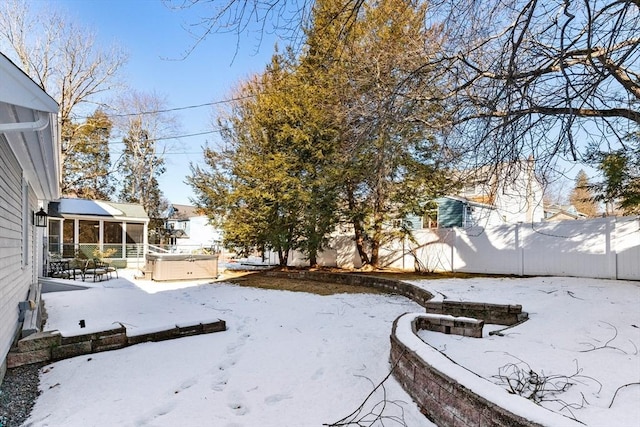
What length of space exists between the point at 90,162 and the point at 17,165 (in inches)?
823

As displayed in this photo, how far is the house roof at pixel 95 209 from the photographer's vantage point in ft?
50.2

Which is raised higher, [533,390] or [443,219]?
[443,219]

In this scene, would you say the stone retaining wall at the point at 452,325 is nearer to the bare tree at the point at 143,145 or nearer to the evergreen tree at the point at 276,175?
the evergreen tree at the point at 276,175

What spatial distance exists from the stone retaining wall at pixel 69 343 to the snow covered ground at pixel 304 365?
0.46ft

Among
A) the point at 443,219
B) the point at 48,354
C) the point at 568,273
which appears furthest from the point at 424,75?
the point at 443,219

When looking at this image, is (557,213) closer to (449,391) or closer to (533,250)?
(533,250)

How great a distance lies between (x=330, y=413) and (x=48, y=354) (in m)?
3.46

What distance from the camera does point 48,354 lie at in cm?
418

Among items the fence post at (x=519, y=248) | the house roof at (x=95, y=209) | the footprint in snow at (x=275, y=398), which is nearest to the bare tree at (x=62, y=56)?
the house roof at (x=95, y=209)

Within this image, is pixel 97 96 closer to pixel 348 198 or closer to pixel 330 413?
pixel 348 198

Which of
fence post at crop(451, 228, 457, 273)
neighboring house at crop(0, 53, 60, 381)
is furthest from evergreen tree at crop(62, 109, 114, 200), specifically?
fence post at crop(451, 228, 457, 273)

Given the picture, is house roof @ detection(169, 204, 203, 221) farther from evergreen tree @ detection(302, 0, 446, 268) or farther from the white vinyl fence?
the white vinyl fence

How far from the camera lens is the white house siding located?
3.98 m

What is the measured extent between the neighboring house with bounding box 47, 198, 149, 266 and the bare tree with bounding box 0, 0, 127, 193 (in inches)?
183
